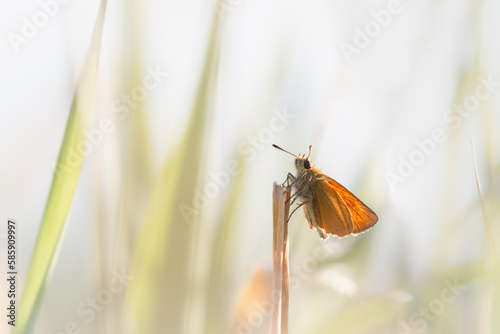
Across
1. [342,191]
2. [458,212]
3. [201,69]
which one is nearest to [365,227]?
[342,191]

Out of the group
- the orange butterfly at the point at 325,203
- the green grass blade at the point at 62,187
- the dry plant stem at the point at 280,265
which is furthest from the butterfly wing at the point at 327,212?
the green grass blade at the point at 62,187

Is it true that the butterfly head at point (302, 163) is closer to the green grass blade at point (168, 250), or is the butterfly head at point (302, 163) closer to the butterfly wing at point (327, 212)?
the butterfly wing at point (327, 212)

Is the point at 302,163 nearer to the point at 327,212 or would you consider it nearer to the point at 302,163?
the point at 302,163

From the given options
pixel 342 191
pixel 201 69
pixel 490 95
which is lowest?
pixel 342 191

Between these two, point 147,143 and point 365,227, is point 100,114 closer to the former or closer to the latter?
point 147,143

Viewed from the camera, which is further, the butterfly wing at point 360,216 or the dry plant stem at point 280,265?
the butterfly wing at point 360,216

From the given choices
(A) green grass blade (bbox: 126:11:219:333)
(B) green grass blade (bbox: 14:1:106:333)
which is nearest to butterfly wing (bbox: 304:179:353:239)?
(A) green grass blade (bbox: 126:11:219:333)

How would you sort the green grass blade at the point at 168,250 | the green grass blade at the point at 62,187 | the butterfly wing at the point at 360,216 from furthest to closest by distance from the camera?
the butterfly wing at the point at 360,216 → the green grass blade at the point at 168,250 → the green grass blade at the point at 62,187
